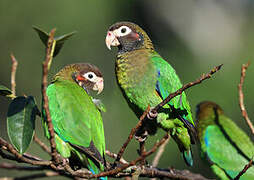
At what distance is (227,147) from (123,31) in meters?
1.78

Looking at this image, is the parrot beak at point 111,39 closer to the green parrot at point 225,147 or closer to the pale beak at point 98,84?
the pale beak at point 98,84

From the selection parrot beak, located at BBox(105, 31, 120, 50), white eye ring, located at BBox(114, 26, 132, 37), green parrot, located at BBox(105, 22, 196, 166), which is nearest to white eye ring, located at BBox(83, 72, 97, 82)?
green parrot, located at BBox(105, 22, 196, 166)

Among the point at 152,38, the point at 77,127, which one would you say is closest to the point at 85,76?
the point at 77,127

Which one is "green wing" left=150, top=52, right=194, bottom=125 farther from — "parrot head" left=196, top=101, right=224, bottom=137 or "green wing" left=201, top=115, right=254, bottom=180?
"parrot head" left=196, top=101, right=224, bottom=137

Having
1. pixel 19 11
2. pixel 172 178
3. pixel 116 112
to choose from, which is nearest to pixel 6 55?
pixel 19 11

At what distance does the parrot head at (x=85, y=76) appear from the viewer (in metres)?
3.53

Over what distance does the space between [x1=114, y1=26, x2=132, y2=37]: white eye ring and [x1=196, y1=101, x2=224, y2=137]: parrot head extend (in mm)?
1580

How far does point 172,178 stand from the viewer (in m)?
2.90

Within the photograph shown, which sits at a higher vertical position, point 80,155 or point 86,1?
point 86,1

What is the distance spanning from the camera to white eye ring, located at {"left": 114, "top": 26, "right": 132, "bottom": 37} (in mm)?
3893

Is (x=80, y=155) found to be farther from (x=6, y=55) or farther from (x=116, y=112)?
(x=6, y=55)

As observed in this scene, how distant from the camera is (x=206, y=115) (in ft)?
16.3

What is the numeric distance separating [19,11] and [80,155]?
14.1 metres

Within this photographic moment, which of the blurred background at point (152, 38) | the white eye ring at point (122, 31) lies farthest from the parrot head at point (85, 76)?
the blurred background at point (152, 38)
